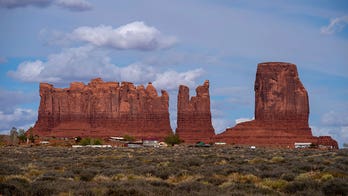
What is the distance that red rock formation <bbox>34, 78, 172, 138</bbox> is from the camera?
149750 millimetres

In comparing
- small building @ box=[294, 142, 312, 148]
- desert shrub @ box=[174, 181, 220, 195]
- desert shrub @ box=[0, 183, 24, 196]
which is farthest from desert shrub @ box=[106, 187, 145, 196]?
small building @ box=[294, 142, 312, 148]

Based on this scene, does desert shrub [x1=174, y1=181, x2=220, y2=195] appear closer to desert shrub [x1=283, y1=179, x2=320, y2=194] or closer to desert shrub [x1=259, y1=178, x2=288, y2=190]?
desert shrub [x1=283, y1=179, x2=320, y2=194]

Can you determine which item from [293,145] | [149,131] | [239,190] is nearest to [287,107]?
[293,145]

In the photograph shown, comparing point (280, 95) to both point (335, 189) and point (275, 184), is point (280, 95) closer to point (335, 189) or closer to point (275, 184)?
point (275, 184)

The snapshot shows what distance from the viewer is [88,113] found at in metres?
157

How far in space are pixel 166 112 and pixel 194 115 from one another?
31.5ft

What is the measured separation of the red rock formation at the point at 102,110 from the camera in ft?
491

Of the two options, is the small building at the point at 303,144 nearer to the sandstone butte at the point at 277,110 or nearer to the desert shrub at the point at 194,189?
the sandstone butte at the point at 277,110

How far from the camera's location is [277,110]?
134 meters

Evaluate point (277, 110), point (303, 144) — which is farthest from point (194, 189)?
point (277, 110)

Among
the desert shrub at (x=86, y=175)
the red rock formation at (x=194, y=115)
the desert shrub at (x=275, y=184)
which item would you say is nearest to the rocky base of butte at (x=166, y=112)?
the red rock formation at (x=194, y=115)

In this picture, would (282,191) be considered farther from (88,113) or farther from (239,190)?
(88,113)

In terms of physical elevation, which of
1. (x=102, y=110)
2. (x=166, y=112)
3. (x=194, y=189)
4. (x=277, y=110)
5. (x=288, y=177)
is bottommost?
(x=194, y=189)

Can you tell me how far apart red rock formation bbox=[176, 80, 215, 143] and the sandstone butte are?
13533 mm
